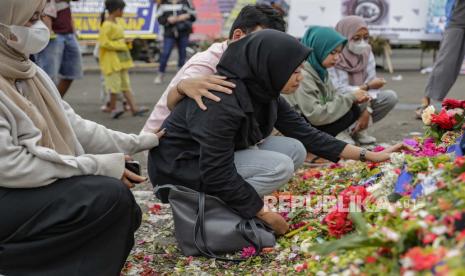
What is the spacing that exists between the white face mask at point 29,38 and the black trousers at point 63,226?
572mm

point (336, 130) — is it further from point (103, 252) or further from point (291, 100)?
point (103, 252)

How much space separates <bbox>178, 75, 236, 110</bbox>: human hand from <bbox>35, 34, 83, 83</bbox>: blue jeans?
13.0 feet

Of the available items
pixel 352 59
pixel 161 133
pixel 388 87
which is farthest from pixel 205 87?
pixel 388 87

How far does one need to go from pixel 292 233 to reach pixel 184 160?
647 millimetres

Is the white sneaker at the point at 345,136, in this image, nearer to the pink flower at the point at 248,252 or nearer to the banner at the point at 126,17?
the pink flower at the point at 248,252

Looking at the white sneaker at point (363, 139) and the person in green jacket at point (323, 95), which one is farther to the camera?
the white sneaker at point (363, 139)

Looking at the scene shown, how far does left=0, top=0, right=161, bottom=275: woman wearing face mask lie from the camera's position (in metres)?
2.60

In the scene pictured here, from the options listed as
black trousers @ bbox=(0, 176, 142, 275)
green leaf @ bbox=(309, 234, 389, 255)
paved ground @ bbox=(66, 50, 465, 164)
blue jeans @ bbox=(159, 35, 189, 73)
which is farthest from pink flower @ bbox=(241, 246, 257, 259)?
blue jeans @ bbox=(159, 35, 189, 73)

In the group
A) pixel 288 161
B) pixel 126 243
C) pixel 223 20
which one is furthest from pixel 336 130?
pixel 223 20

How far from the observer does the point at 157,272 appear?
10.5 feet

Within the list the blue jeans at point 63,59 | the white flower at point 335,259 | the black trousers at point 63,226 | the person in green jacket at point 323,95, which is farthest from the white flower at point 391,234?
the blue jeans at point 63,59

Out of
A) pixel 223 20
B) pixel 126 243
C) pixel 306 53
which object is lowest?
pixel 223 20

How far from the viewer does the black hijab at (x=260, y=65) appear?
3160 millimetres

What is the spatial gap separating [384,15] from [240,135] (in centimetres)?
906
